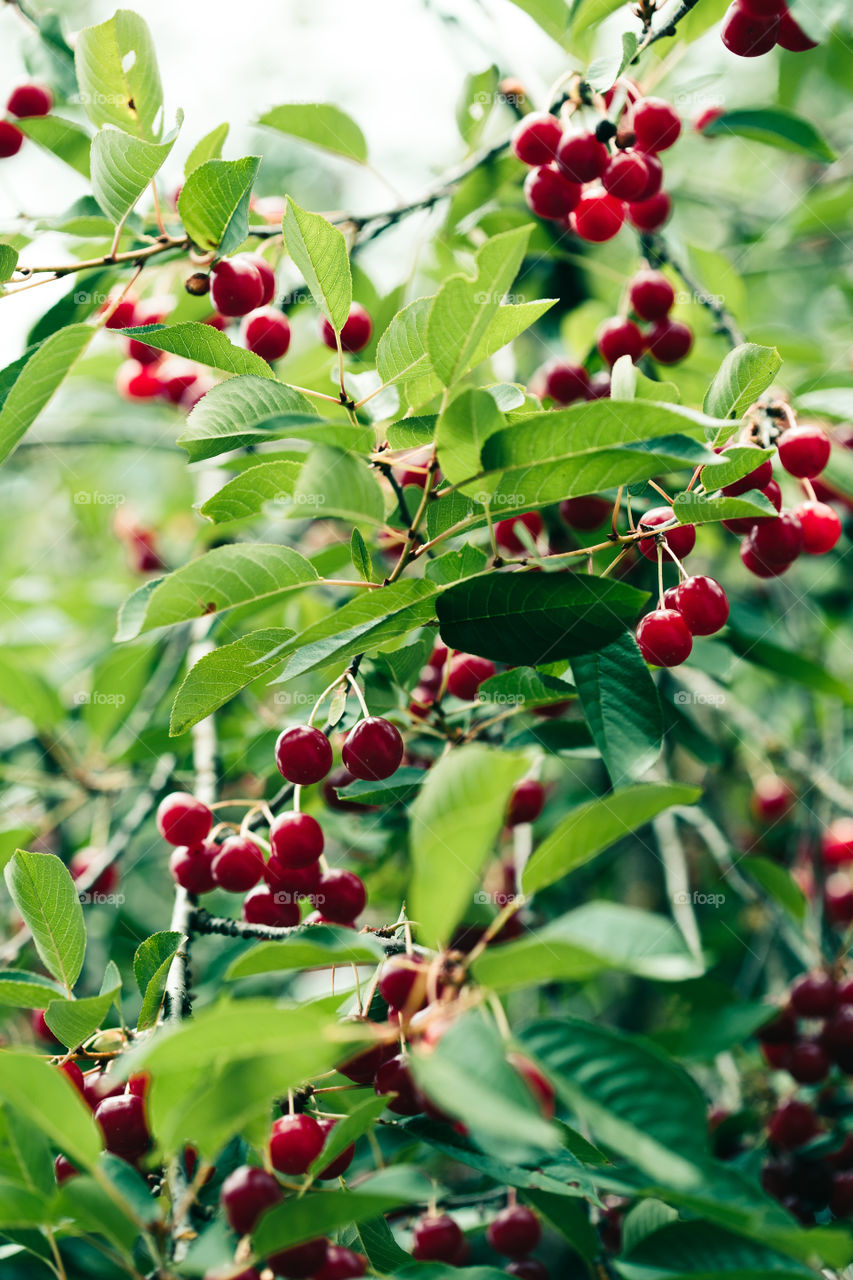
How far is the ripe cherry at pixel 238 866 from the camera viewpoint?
128 cm

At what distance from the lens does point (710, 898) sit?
2.38m

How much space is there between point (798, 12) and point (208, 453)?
114 centimetres

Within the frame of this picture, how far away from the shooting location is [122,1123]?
→ 3.33ft

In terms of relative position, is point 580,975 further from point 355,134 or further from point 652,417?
point 355,134

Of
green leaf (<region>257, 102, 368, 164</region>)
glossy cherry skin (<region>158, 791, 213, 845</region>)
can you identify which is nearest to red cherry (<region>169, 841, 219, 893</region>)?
glossy cherry skin (<region>158, 791, 213, 845</region>)

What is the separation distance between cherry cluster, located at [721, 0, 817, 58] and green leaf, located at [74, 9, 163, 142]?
0.86 m

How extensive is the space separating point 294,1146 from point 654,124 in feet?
5.10

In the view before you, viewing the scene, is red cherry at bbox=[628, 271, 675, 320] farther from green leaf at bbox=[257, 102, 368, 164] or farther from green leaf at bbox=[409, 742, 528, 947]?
green leaf at bbox=[409, 742, 528, 947]

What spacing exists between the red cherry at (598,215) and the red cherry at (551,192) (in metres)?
0.03

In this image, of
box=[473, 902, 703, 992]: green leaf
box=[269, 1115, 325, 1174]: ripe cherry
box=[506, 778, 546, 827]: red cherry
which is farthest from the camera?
box=[506, 778, 546, 827]: red cherry

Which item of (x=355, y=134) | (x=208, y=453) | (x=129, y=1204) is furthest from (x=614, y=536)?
(x=355, y=134)

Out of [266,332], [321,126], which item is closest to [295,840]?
[266,332]

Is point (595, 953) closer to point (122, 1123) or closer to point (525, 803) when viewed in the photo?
point (122, 1123)

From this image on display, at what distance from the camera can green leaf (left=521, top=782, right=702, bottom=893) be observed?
2.39ft
